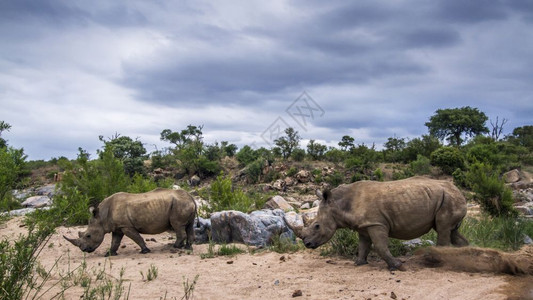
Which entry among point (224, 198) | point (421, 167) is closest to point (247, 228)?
point (224, 198)

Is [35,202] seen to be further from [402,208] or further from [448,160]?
[448,160]

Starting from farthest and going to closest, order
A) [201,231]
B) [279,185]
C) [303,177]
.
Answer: [303,177]
[279,185]
[201,231]

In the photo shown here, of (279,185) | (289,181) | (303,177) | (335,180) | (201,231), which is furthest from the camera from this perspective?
(303,177)

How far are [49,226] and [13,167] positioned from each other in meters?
7.70

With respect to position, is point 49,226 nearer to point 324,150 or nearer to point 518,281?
point 518,281

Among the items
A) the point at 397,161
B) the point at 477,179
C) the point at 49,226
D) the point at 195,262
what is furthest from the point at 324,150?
the point at 49,226

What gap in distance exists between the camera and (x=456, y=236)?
22.1 ft

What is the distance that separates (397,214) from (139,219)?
221 inches

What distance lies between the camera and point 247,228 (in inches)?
384

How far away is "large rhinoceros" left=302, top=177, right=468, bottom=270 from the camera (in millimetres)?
6422

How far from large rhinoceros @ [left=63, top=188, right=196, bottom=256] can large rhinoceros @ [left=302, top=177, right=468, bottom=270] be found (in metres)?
3.57

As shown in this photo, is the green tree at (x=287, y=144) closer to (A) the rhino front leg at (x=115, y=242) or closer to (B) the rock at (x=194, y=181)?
(B) the rock at (x=194, y=181)

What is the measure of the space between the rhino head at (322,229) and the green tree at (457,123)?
137 feet

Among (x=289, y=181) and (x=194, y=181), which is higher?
(x=289, y=181)
